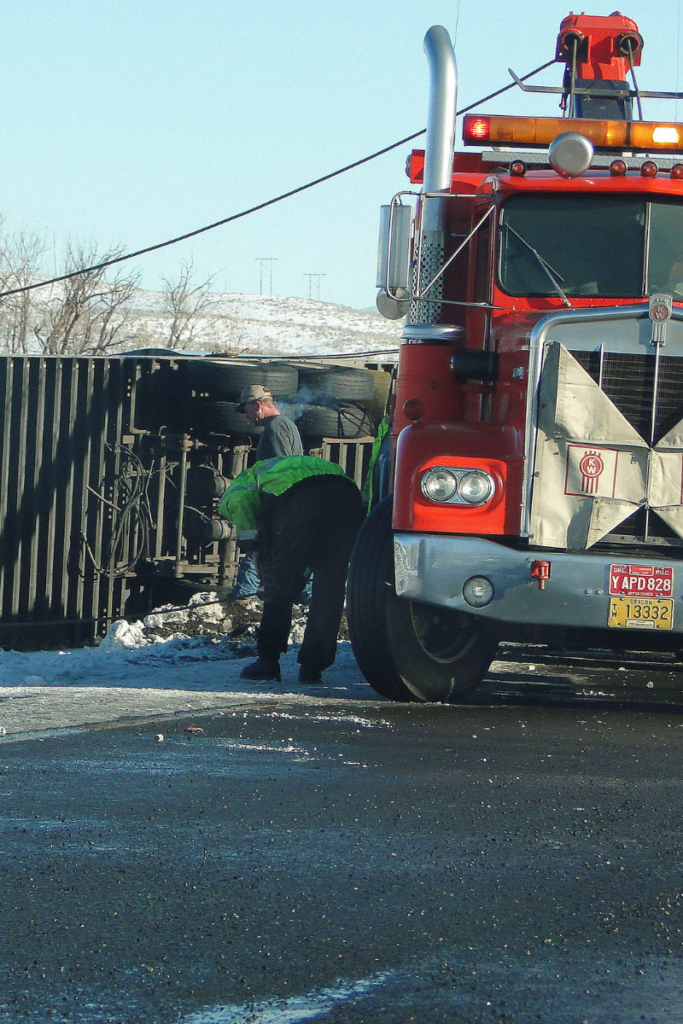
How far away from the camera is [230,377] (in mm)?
12914

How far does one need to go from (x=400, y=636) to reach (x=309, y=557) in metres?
1.48

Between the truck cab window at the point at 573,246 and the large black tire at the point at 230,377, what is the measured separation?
18.1ft

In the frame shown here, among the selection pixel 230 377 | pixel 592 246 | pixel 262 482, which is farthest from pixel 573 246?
pixel 230 377

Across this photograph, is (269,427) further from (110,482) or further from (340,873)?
(340,873)

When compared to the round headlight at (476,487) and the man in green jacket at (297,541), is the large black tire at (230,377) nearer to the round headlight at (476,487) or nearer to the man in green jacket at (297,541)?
the man in green jacket at (297,541)

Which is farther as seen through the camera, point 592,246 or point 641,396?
point 592,246

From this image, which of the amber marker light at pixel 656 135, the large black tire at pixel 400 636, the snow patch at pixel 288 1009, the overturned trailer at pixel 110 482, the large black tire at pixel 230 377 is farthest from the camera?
the large black tire at pixel 230 377

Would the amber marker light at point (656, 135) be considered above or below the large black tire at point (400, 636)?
above

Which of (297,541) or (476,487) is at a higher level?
(476,487)

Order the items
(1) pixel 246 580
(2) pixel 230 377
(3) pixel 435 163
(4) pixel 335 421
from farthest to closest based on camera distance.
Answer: (4) pixel 335 421 → (2) pixel 230 377 → (1) pixel 246 580 → (3) pixel 435 163

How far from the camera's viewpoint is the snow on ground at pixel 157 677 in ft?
22.4

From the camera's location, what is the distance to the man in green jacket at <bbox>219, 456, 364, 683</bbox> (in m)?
8.34

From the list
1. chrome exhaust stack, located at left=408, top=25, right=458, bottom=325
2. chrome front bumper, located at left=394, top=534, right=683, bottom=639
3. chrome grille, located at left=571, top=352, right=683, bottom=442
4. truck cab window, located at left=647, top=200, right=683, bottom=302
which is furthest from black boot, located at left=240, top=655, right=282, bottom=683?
truck cab window, located at left=647, top=200, right=683, bottom=302

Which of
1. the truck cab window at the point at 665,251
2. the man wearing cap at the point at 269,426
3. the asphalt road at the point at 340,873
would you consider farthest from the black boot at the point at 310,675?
the truck cab window at the point at 665,251
